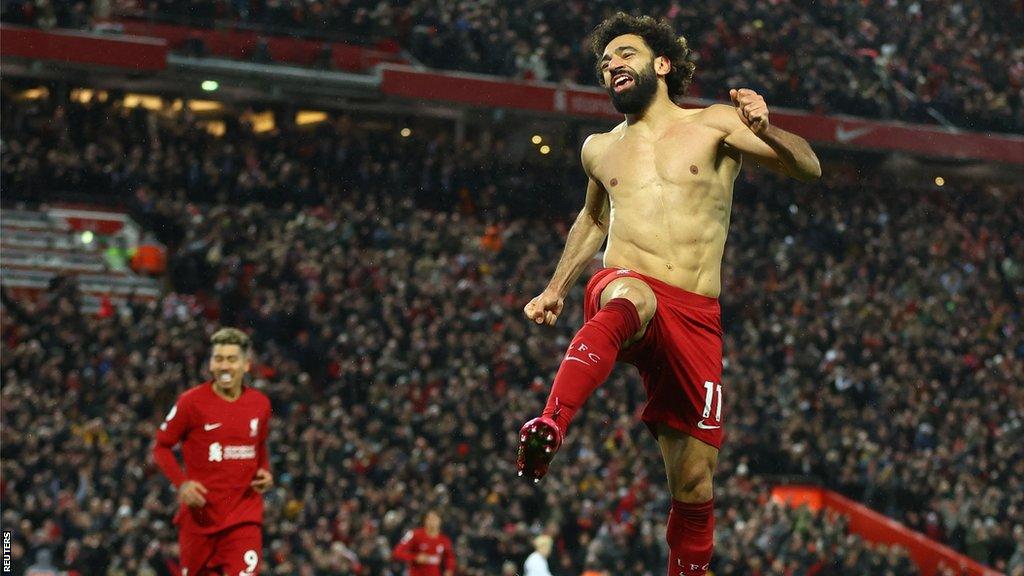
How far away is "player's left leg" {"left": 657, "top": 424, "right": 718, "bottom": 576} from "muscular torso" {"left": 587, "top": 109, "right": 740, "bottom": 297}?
758mm

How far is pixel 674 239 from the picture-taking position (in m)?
6.71

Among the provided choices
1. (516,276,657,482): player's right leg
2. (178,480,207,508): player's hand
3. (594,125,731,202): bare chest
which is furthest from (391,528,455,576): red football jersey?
(516,276,657,482): player's right leg

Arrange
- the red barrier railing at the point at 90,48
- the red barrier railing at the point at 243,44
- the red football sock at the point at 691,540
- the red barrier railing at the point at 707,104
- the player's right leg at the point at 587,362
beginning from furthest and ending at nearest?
the red barrier railing at the point at 707,104 < the red barrier railing at the point at 243,44 < the red barrier railing at the point at 90,48 < the red football sock at the point at 691,540 < the player's right leg at the point at 587,362

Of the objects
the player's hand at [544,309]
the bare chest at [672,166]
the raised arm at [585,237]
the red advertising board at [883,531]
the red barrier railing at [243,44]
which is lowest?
the red advertising board at [883,531]

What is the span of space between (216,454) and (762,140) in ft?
16.9

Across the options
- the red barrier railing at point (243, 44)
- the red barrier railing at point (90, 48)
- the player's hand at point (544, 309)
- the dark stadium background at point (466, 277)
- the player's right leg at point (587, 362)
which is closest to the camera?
the player's right leg at point (587, 362)

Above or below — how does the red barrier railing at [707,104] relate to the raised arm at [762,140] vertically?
above

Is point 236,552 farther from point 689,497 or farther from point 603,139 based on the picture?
point 603,139

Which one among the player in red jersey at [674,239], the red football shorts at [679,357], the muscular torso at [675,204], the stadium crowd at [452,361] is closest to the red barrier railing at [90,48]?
the stadium crowd at [452,361]

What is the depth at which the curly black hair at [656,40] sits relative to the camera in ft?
22.8

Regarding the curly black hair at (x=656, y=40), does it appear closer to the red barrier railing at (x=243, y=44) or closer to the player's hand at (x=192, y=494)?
the player's hand at (x=192, y=494)

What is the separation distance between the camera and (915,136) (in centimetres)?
3525

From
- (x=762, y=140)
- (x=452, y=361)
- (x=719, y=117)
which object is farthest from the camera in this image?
(x=452, y=361)

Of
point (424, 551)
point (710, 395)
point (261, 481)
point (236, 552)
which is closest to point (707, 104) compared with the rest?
point (424, 551)
